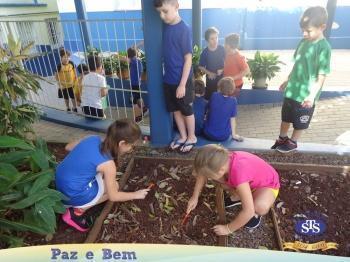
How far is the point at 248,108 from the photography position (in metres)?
5.85

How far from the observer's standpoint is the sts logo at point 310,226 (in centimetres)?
237

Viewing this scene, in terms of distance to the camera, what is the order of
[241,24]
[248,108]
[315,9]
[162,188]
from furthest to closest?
[241,24], [248,108], [162,188], [315,9]

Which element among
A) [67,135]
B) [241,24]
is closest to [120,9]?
[241,24]

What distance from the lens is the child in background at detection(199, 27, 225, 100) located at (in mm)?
4643

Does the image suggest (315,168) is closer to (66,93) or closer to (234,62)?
(234,62)

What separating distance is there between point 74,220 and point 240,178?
1.34 meters

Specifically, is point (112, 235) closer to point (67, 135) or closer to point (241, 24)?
point (67, 135)

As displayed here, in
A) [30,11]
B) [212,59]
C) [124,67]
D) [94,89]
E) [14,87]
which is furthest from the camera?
[30,11]

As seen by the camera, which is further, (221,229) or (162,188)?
(162,188)

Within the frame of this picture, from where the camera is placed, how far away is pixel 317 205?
2.63 m

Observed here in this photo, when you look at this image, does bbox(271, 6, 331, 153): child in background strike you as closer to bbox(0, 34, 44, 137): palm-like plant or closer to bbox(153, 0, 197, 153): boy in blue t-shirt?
bbox(153, 0, 197, 153): boy in blue t-shirt

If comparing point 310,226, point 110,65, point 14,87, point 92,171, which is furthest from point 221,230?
point 110,65

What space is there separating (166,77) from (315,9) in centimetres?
149

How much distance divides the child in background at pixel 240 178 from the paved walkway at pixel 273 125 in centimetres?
213
